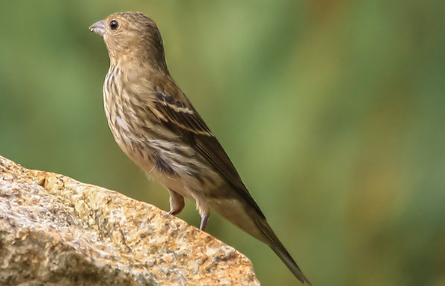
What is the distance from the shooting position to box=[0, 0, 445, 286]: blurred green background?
17.5 ft

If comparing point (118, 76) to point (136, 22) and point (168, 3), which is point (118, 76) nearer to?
point (136, 22)

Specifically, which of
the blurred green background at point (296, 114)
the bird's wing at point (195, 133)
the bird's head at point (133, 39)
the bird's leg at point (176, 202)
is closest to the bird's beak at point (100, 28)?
the bird's head at point (133, 39)

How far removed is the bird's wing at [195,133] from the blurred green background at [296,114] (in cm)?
82

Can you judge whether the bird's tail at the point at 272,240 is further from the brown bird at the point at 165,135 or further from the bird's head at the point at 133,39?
the bird's head at the point at 133,39

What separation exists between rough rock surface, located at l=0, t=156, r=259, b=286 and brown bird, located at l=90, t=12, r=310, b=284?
826 millimetres

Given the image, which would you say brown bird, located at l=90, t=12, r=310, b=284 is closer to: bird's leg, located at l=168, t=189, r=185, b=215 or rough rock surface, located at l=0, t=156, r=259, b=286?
bird's leg, located at l=168, t=189, r=185, b=215

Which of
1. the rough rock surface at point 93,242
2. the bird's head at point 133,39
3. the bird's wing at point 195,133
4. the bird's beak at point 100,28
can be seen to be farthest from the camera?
the bird's beak at point 100,28

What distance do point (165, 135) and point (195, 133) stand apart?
0.24m

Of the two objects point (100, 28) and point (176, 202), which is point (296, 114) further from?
point (100, 28)

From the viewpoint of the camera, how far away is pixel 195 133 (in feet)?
15.5

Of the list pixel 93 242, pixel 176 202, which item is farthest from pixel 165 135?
pixel 93 242

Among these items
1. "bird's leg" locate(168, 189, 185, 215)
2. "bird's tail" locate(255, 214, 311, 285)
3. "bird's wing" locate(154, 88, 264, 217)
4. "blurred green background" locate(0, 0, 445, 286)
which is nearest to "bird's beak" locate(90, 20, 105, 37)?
"bird's wing" locate(154, 88, 264, 217)

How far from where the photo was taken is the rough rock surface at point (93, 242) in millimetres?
2621

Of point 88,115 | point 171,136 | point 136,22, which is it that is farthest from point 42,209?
point 88,115
